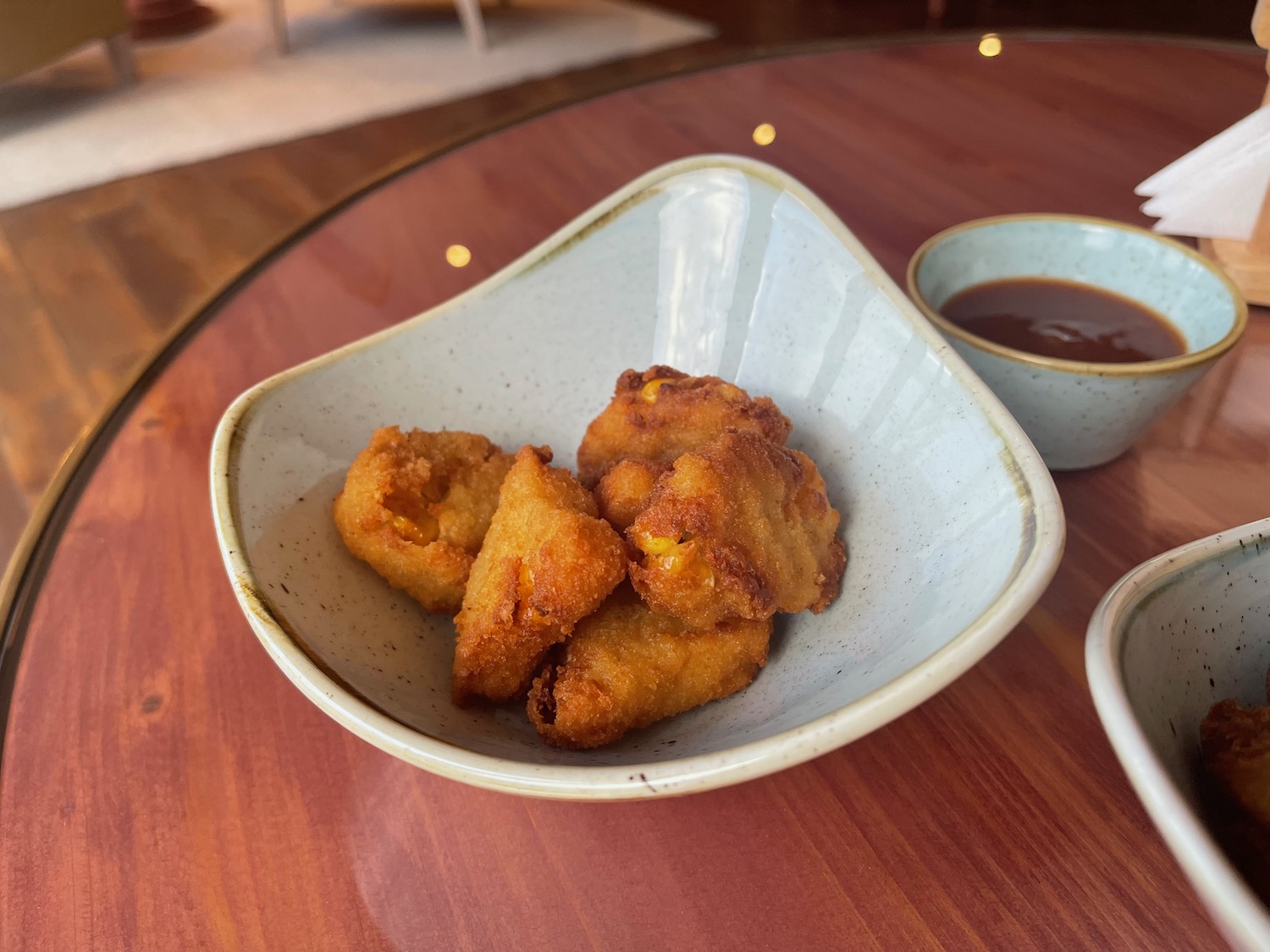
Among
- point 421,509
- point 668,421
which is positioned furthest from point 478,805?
point 668,421

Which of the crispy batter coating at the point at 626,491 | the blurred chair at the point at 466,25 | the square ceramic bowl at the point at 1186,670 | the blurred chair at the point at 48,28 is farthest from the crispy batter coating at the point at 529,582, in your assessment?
the blurred chair at the point at 466,25

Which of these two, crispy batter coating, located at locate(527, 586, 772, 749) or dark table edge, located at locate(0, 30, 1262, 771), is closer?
crispy batter coating, located at locate(527, 586, 772, 749)

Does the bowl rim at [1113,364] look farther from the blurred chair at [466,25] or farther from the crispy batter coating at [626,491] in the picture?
the blurred chair at [466,25]

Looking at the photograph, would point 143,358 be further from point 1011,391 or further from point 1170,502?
point 1170,502

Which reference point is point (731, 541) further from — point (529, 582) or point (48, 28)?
point (48, 28)

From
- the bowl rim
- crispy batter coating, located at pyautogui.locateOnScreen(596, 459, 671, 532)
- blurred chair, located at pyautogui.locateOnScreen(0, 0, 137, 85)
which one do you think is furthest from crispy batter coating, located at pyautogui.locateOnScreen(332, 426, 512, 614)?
blurred chair, located at pyautogui.locateOnScreen(0, 0, 137, 85)

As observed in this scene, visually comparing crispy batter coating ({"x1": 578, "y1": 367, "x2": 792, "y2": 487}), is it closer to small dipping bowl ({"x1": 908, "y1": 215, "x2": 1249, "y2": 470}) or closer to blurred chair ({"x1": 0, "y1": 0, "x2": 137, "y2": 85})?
small dipping bowl ({"x1": 908, "y1": 215, "x2": 1249, "y2": 470})
